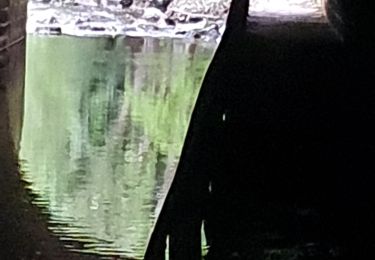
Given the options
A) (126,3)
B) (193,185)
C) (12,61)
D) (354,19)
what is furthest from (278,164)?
(126,3)

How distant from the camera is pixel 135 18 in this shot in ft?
17.0

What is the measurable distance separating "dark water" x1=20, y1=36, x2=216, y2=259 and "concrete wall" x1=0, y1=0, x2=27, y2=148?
36mm

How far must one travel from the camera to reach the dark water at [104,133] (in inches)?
76.1

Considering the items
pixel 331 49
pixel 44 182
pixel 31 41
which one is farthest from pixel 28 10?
pixel 44 182

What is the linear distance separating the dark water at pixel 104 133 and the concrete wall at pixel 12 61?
0.04 meters

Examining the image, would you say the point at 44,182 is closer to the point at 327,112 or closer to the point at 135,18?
the point at 327,112

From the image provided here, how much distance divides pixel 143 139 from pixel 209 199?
0.68 m

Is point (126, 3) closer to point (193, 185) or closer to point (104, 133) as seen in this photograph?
point (104, 133)

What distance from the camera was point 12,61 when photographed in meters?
3.85

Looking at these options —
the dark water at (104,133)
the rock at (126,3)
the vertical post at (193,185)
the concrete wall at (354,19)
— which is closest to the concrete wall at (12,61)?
the dark water at (104,133)

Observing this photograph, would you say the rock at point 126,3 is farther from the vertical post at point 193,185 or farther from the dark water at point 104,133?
the vertical post at point 193,185

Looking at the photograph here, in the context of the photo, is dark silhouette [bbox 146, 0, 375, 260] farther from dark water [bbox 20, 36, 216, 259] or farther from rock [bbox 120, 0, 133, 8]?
rock [bbox 120, 0, 133, 8]

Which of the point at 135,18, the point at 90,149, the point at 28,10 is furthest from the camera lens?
the point at 135,18

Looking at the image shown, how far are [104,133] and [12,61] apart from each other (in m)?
1.18
